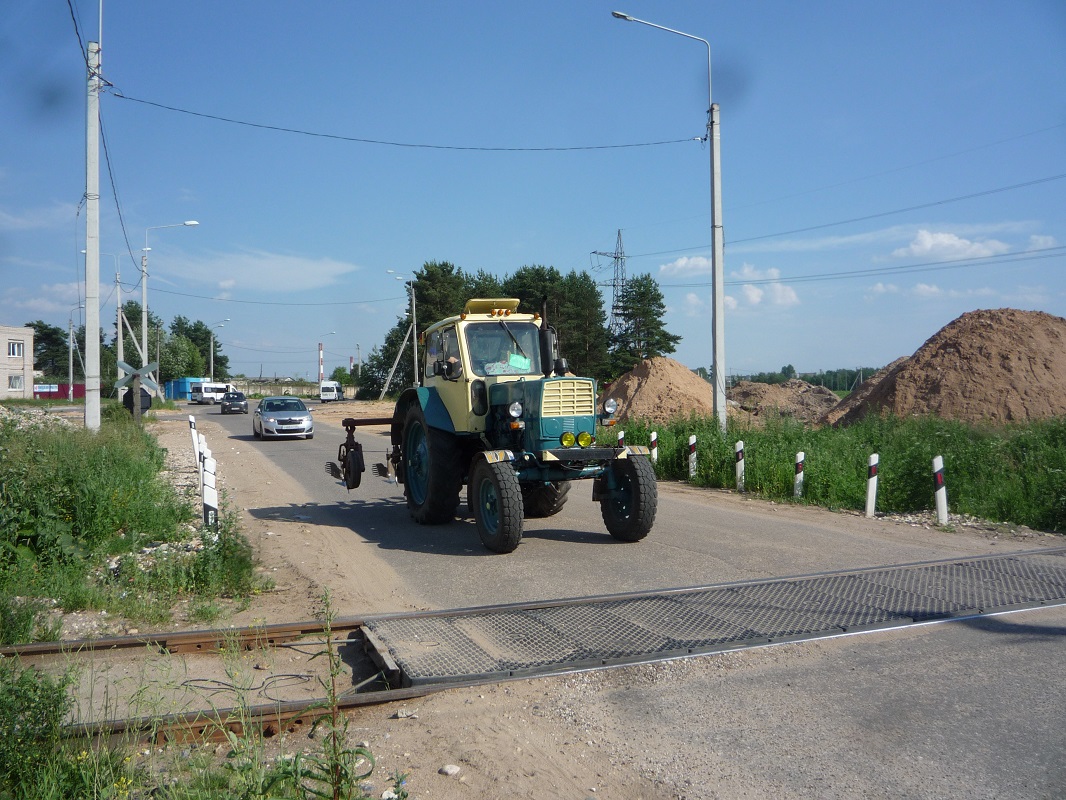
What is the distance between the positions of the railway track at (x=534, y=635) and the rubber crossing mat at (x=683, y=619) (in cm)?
1

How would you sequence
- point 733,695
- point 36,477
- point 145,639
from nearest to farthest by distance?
point 733,695
point 145,639
point 36,477

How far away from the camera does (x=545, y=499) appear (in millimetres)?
11156

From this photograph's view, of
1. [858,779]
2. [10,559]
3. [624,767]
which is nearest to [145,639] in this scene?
[10,559]

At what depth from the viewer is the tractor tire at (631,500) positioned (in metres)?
9.26

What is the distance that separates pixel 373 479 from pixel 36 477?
7.99m

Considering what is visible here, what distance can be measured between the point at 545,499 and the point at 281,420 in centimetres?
2010

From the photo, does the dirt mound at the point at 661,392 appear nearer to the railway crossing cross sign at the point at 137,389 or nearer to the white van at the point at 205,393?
the railway crossing cross sign at the point at 137,389

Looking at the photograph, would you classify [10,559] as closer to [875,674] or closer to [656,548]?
[656,548]

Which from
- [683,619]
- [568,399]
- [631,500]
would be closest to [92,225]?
[568,399]

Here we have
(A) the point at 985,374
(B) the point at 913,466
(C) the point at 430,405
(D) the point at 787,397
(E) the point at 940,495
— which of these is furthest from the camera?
(D) the point at 787,397

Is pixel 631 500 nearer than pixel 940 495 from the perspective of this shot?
Yes

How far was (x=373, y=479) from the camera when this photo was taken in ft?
54.1

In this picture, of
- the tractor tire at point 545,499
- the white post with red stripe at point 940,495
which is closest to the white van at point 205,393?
the tractor tire at point 545,499

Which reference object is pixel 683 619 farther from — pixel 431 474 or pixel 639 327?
pixel 639 327
